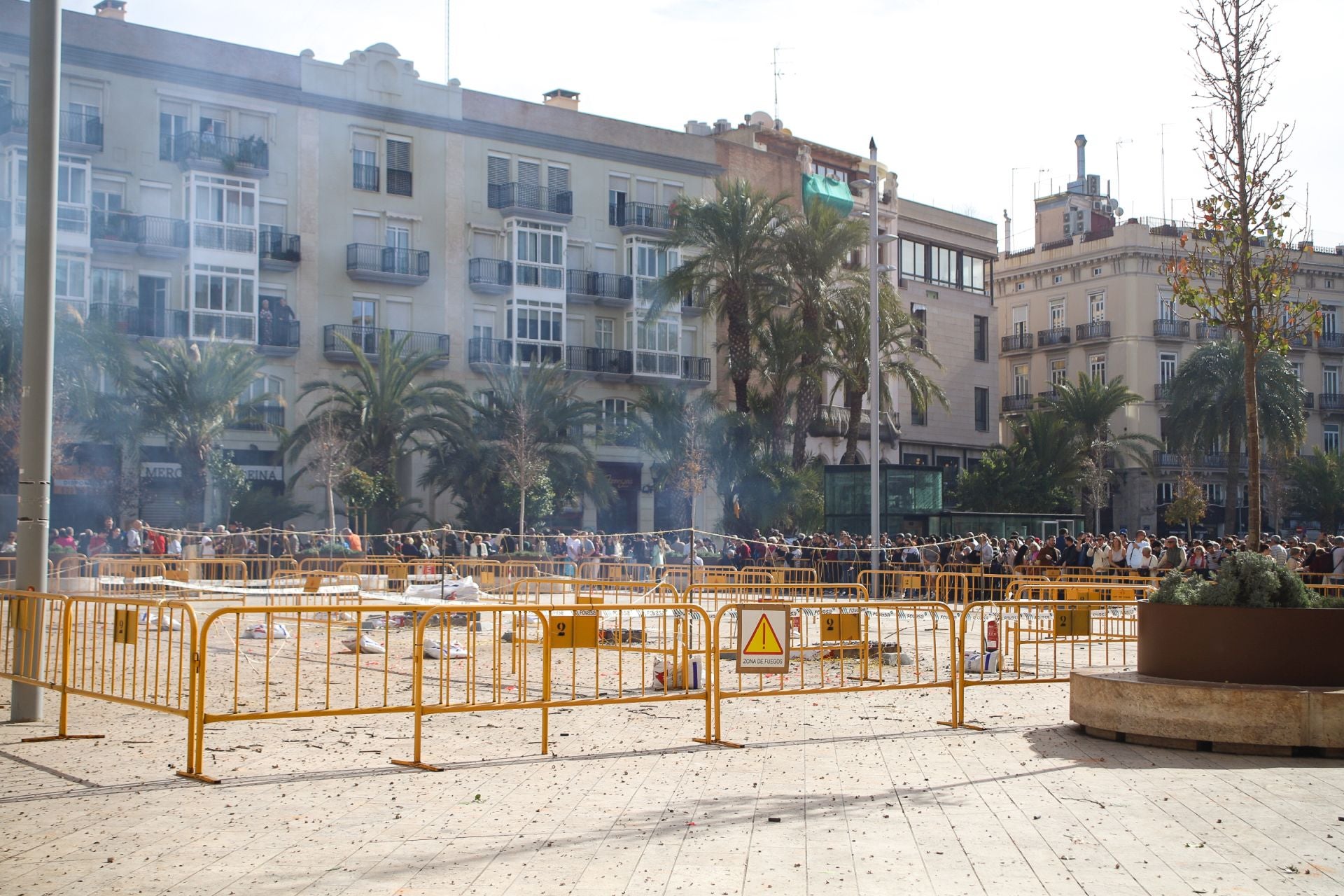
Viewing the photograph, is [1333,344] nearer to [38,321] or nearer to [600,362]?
[600,362]

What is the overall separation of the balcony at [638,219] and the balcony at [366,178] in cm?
953

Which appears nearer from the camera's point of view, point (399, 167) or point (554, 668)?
point (554, 668)

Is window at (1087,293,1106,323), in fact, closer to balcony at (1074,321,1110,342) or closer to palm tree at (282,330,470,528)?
balcony at (1074,321,1110,342)

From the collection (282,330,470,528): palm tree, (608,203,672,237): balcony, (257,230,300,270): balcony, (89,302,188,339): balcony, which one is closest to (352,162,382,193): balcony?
(257,230,300,270): balcony

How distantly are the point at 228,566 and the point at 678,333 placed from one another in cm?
2885

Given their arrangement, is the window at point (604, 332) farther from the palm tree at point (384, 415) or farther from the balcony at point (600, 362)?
the palm tree at point (384, 415)

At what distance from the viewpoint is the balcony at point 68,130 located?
39812 millimetres

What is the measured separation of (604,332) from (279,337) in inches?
517

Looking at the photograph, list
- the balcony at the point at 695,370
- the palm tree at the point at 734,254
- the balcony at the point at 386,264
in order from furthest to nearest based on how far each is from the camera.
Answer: the balcony at the point at 695,370
the balcony at the point at 386,264
the palm tree at the point at 734,254

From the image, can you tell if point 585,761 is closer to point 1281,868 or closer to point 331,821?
point 331,821

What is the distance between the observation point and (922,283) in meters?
64.6

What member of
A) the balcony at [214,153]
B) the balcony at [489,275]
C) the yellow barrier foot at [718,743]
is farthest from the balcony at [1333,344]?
the yellow barrier foot at [718,743]

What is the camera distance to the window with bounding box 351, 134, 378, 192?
1838 inches

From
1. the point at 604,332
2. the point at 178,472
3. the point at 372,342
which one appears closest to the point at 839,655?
the point at 178,472
